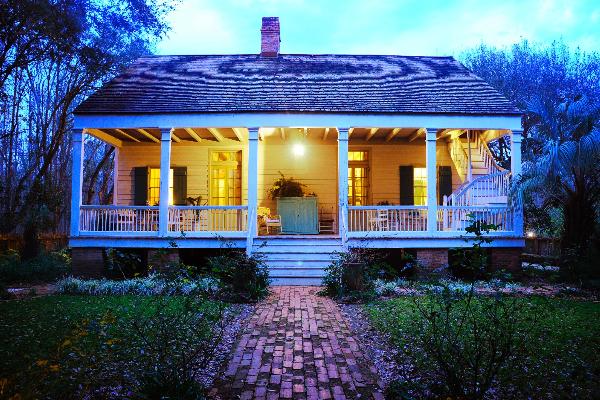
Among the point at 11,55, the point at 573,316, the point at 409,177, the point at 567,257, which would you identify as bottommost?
the point at 573,316

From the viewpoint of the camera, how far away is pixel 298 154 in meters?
15.8

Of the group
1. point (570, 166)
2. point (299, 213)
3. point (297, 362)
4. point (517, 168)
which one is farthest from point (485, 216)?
point (297, 362)

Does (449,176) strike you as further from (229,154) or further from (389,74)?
(229,154)

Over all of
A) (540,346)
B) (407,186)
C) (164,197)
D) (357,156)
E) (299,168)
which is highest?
(357,156)

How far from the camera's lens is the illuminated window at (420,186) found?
15758 mm

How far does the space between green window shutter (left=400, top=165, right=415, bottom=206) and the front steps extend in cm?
406

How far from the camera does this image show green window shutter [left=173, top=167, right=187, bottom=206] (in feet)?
50.1

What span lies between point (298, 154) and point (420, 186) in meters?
4.35

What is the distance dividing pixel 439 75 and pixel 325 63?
3957 millimetres

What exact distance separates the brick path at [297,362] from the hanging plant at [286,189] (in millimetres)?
7315

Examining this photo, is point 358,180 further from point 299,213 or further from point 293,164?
point 299,213

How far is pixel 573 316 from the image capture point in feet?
25.3

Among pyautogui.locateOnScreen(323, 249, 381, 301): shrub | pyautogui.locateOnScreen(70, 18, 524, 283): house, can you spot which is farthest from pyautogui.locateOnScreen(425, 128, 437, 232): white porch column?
pyautogui.locateOnScreen(323, 249, 381, 301): shrub

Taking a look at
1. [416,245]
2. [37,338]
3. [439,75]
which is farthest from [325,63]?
[37,338]
